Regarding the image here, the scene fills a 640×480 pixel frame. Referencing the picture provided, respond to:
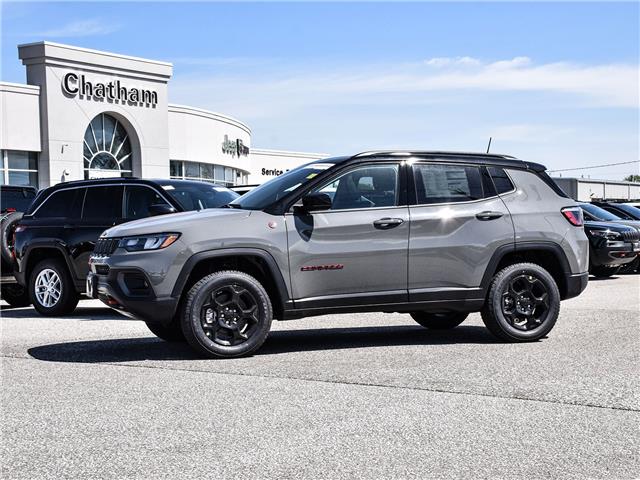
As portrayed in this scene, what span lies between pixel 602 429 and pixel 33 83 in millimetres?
41684

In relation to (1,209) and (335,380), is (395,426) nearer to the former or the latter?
(335,380)

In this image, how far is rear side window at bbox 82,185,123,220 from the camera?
1188cm

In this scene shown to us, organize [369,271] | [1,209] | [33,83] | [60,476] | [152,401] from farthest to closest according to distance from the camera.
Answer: [33,83]
[1,209]
[369,271]
[152,401]
[60,476]

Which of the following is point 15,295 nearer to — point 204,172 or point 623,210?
point 623,210

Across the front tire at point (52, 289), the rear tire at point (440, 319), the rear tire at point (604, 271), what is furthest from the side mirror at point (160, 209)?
the rear tire at point (604, 271)

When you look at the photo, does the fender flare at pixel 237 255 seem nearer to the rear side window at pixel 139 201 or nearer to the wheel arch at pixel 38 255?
the rear side window at pixel 139 201

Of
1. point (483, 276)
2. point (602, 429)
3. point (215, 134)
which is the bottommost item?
point (602, 429)

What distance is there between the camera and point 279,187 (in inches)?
323

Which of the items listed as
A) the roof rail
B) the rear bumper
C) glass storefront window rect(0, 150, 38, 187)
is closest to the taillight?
the rear bumper

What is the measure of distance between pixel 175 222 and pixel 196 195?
4136 millimetres

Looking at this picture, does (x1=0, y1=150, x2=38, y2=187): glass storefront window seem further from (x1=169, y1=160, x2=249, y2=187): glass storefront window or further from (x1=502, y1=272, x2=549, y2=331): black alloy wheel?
(x1=502, y1=272, x2=549, y2=331): black alloy wheel

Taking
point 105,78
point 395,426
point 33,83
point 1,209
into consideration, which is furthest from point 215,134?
point 395,426

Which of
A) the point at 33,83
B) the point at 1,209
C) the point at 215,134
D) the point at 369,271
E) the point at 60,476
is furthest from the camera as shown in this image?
the point at 215,134

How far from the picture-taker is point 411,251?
26.7 feet
